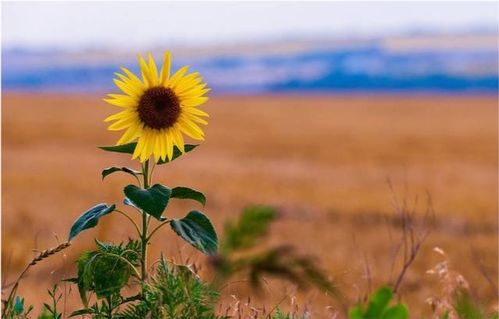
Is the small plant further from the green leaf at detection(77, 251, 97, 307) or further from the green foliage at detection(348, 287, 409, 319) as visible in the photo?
the green foliage at detection(348, 287, 409, 319)

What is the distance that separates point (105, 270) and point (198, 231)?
0.60 feet

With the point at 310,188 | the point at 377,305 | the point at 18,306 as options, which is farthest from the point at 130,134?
the point at 310,188

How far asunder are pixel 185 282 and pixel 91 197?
20.2m

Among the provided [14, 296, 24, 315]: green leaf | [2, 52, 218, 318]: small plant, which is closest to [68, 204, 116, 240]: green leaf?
[2, 52, 218, 318]: small plant

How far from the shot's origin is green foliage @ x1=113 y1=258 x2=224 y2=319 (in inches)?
64.6

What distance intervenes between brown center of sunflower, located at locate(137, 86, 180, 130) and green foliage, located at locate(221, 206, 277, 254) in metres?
0.77

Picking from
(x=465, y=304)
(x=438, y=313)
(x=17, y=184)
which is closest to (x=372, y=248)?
(x=17, y=184)

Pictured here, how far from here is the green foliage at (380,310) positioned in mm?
1305

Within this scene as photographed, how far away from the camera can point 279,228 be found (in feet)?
59.9

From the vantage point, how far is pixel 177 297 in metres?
1.65

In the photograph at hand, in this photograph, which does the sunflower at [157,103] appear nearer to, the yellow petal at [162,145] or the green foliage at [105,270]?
the yellow petal at [162,145]

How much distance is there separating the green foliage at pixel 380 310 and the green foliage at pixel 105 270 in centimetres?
59

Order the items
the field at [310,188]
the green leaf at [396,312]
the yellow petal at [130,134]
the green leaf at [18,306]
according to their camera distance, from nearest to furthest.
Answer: the green leaf at [396,312], the yellow petal at [130,134], the green leaf at [18,306], the field at [310,188]

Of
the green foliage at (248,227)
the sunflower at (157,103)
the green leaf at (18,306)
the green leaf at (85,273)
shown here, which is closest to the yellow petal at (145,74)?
the sunflower at (157,103)
